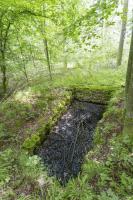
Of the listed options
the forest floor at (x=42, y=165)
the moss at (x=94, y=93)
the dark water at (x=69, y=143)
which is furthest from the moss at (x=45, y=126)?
the moss at (x=94, y=93)

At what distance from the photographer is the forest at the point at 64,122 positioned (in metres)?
3.04

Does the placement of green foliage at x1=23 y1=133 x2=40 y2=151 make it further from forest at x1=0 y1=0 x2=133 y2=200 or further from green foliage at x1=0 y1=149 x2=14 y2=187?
green foliage at x1=0 y1=149 x2=14 y2=187

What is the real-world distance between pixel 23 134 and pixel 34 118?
2.82 ft

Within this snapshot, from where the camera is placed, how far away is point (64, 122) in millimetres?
5641

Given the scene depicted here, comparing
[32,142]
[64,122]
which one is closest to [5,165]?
[32,142]

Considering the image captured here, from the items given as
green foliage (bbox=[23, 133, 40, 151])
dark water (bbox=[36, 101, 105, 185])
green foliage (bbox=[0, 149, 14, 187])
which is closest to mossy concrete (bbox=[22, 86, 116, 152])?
green foliage (bbox=[23, 133, 40, 151])

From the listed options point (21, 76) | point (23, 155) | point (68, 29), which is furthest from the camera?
point (21, 76)

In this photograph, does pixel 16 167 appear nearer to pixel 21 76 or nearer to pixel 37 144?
pixel 37 144

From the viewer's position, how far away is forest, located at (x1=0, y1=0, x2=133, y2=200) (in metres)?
3.04

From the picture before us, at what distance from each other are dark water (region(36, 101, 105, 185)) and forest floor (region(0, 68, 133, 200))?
0.87 feet

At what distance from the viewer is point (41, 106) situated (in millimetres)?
5926

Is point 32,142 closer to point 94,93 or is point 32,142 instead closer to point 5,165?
point 5,165

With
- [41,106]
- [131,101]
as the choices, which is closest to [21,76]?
[41,106]

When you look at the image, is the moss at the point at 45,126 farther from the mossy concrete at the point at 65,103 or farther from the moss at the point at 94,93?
the moss at the point at 94,93
